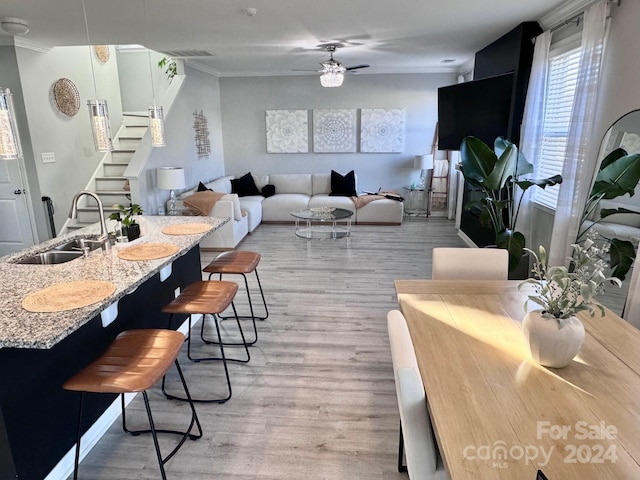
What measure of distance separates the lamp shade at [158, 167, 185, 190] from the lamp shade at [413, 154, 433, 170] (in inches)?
166

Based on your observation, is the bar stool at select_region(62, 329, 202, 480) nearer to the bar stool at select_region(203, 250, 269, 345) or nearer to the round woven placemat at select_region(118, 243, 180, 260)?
the round woven placemat at select_region(118, 243, 180, 260)

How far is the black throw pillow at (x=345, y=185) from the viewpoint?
290 inches

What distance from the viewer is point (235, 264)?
9.89 feet

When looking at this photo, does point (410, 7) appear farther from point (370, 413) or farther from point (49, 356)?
point (49, 356)

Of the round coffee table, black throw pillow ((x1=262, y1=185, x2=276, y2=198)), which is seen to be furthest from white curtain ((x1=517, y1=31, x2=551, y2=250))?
black throw pillow ((x1=262, y1=185, x2=276, y2=198))

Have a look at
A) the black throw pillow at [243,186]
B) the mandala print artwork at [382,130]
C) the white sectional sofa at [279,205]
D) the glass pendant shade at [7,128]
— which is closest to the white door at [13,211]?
the white sectional sofa at [279,205]

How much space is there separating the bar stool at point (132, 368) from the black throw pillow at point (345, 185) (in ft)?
18.8

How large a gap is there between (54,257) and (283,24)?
9.69 feet

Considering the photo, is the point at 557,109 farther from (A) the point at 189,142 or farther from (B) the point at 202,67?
(B) the point at 202,67

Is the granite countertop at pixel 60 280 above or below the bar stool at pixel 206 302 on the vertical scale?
above

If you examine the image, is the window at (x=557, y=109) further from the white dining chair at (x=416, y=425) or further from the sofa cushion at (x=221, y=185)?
the sofa cushion at (x=221, y=185)

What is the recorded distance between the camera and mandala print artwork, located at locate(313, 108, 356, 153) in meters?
7.61

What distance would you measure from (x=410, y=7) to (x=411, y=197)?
4693 millimetres

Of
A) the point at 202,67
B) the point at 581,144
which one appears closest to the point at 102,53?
the point at 202,67
